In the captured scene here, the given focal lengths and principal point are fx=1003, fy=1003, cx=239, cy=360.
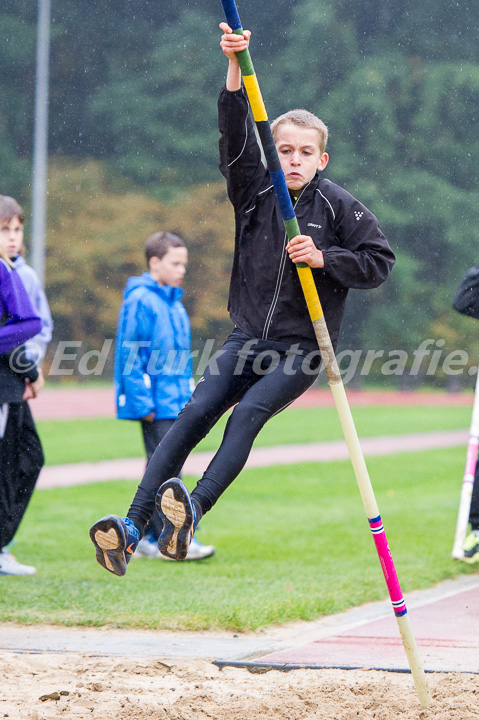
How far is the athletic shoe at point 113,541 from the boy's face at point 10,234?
276 centimetres

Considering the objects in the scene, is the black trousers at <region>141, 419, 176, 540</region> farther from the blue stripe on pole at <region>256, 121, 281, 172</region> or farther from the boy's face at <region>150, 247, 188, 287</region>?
the blue stripe on pole at <region>256, 121, 281, 172</region>

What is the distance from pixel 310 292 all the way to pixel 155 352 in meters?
3.06

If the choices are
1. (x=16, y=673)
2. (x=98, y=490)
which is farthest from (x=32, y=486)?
(x=98, y=490)

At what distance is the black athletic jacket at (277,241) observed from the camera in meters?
4.11

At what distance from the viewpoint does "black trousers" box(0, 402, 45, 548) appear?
6.25 m

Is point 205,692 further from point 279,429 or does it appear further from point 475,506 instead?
point 279,429

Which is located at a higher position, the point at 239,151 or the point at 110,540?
the point at 239,151

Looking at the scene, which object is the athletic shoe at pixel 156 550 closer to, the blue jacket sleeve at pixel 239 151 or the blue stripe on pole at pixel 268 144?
the blue jacket sleeve at pixel 239 151

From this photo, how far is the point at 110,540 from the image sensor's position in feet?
12.3

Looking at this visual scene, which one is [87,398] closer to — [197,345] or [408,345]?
[197,345]

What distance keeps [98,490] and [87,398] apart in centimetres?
1936

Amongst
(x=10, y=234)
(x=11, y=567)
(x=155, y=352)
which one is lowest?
(x=11, y=567)

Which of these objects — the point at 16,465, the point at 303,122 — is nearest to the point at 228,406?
the point at 303,122

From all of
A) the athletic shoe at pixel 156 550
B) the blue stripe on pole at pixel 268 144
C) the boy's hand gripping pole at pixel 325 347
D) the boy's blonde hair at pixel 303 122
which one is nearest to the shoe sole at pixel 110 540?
the boy's hand gripping pole at pixel 325 347
